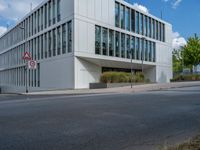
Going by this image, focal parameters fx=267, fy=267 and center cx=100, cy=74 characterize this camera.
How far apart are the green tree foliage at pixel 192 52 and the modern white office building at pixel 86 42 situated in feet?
11.6

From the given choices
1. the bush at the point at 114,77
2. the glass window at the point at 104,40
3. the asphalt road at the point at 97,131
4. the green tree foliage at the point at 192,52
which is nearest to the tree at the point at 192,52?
the green tree foliage at the point at 192,52

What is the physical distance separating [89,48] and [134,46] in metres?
12.3

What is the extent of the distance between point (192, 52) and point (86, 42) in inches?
1062

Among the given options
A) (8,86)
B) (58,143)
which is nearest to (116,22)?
(8,86)

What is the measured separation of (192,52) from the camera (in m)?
53.2

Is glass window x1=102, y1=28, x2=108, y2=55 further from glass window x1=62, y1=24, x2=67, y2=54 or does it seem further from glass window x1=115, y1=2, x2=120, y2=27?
glass window x1=62, y1=24, x2=67, y2=54

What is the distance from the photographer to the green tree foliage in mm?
53156

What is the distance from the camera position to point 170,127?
7383 mm

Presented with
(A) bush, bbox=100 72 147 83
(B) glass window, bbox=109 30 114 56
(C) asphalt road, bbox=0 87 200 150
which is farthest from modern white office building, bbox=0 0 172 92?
(C) asphalt road, bbox=0 87 200 150

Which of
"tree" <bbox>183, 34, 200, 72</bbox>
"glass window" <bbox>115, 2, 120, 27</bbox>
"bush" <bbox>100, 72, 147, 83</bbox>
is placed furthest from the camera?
"tree" <bbox>183, 34, 200, 72</bbox>

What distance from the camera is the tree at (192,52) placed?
53.2 meters

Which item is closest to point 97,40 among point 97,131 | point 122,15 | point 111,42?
point 111,42

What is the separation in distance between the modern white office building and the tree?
11.6 feet

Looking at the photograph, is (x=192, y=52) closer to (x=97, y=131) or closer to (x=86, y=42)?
(x=86, y=42)
